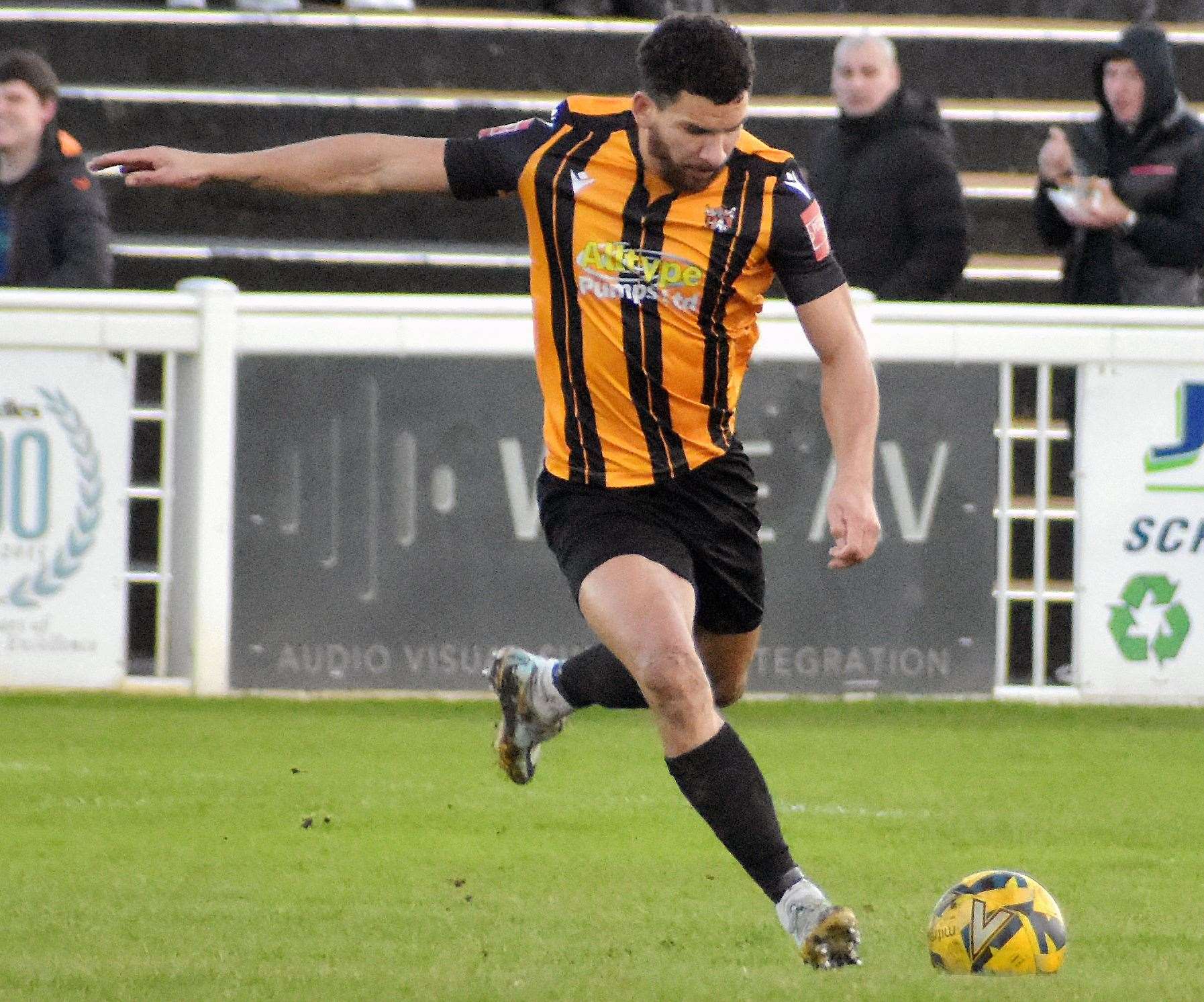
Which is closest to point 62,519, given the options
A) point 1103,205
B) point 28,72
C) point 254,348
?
point 254,348

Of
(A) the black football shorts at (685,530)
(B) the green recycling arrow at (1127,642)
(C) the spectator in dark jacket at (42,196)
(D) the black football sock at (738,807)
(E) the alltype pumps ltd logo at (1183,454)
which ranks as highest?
(C) the spectator in dark jacket at (42,196)

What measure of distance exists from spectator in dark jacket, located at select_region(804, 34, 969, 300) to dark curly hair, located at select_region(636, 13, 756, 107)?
4.84m

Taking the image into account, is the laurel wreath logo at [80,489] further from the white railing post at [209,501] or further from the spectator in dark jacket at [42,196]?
the spectator in dark jacket at [42,196]

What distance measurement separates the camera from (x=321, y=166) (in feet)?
17.5

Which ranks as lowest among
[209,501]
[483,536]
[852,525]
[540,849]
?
[540,849]

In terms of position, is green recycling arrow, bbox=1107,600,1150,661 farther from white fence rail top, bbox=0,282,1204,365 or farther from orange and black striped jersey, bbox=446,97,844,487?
orange and black striped jersey, bbox=446,97,844,487

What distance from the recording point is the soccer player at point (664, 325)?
198 inches

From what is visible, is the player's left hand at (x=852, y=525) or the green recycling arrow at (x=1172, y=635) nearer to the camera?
the player's left hand at (x=852, y=525)

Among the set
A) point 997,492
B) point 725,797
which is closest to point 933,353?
point 997,492

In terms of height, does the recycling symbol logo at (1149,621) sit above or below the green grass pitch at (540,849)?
above

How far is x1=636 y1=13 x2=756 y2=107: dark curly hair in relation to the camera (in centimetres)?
500

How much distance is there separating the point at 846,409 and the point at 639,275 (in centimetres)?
55

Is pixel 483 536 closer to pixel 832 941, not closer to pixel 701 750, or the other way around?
pixel 701 750

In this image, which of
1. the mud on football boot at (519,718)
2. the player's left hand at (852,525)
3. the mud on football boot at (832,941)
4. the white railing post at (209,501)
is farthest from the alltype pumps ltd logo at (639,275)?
the white railing post at (209,501)
